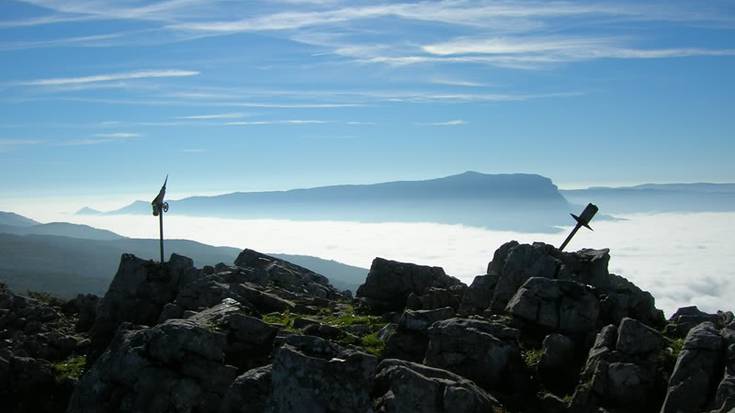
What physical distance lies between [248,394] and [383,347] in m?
8.35

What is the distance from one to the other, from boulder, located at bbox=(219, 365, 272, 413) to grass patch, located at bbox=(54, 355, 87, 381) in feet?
44.3

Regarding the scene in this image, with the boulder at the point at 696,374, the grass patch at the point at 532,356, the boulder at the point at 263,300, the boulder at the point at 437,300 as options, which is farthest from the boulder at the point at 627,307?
the boulder at the point at 263,300

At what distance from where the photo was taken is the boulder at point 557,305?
30703 mm

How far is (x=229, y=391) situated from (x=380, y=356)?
787cm

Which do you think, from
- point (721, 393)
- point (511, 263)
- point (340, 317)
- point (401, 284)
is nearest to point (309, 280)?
point (401, 284)

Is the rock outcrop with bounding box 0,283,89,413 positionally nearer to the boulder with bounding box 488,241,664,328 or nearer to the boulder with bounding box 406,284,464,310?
the boulder with bounding box 406,284,464,310

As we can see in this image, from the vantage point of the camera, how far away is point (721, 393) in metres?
23.1

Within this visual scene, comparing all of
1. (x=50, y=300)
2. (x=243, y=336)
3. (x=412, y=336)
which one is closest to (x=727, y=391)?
(x=412, y=336)

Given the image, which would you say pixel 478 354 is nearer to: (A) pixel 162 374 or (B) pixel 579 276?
(B) pixel 579 276

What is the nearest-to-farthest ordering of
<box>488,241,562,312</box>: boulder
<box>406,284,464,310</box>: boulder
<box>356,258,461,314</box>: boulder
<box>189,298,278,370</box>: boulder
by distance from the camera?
<box>189,298,278,370</box>: boulder → <box>488,241,562,312</box>: boulder → <box>406,284,464,310</box>: boulder → <box>356,258,461,314</box>: boulder

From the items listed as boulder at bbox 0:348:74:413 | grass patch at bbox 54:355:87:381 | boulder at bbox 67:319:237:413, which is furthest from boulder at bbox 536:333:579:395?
grass patch at bbox 54:355:87:381

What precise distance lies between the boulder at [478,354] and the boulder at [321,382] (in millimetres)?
6743

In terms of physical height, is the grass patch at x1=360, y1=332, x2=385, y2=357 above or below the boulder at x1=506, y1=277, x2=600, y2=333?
below

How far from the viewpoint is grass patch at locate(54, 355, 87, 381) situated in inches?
1385
